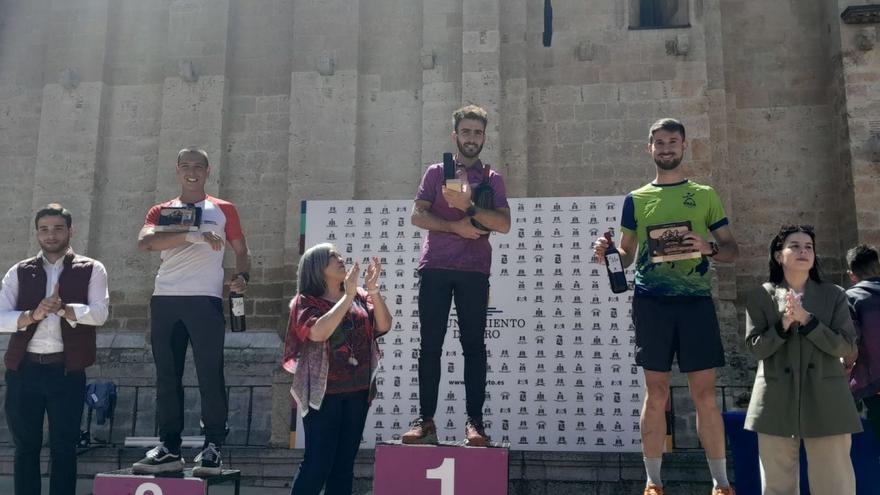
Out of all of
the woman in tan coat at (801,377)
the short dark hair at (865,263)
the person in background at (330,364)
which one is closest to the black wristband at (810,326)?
the woman in tan coat at (801,377)

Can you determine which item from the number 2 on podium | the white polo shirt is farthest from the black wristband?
the white polo shirt

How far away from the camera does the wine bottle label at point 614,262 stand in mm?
4453

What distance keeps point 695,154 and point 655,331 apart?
19.4 ft

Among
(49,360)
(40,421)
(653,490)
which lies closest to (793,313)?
(653,490)

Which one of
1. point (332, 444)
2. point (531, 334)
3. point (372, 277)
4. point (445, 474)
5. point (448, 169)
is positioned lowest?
point (445, 474)

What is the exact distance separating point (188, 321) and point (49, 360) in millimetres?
1067

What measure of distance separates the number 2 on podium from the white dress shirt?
8.22 feet

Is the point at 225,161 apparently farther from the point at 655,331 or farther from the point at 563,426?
the point at 655,331

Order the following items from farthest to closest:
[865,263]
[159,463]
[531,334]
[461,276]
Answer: [531,334]
[865,263]
[461,276]
[159,463]

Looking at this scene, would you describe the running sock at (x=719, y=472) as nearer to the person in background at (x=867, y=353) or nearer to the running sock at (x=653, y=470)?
the running sock at (x=653, y=470)

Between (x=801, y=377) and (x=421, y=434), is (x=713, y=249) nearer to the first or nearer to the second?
(x=801, y=377)

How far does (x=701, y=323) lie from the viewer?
4273 millimetres

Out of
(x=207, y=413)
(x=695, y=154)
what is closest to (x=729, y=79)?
(x=695, y=154)

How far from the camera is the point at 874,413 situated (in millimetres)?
4840
